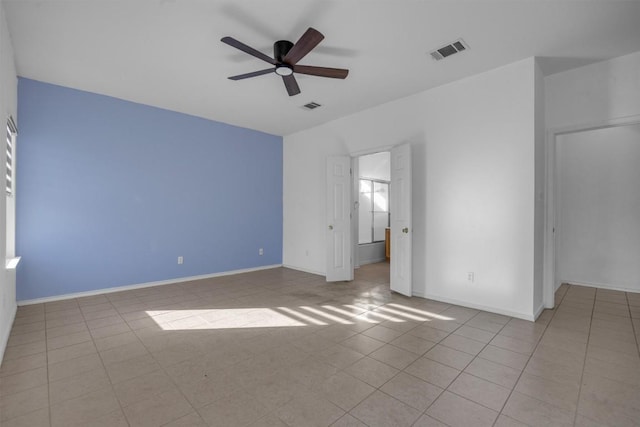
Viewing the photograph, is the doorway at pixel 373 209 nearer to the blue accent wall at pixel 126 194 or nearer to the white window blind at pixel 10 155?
the blue accent wall at pixel 126 194

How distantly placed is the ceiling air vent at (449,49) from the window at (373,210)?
4.14m

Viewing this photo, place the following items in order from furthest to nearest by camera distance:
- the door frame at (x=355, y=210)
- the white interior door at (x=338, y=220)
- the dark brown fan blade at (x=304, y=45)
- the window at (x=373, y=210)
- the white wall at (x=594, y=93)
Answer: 1. the window at (x=373, y=210)
2. the door frame at (x=355, y=210)
3. the white interior door at (x=338, y=220)
4. the white wall at (x=594, y=93)
5. the dark brown fan blade at (x=304, y=45)

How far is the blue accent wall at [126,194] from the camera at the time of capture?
3951 millimetres

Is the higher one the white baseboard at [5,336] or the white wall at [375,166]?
the white wall at [375,166]

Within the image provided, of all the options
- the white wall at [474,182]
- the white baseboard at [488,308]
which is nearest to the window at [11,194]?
the white wall at [474,182]

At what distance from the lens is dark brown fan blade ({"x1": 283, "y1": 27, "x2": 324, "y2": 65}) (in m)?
2.36

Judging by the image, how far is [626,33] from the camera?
286 cm

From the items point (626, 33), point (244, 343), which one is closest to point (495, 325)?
point (244, 343)

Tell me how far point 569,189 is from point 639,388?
12.7 feet

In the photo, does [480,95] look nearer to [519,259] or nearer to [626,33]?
[626,33]

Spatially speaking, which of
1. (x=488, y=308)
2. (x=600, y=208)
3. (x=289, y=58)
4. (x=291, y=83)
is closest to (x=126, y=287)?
(x=291, y=83)

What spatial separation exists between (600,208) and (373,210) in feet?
13.6

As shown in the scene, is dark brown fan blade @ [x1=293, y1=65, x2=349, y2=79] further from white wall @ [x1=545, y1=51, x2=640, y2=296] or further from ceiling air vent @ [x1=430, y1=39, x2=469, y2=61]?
white wall @ [x1=545, y1=51, x2=640, y2=296]

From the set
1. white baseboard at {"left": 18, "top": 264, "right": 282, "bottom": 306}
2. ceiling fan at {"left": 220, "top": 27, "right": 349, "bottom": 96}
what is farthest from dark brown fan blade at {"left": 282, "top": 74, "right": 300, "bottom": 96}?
white baseboard at {"left": 18, "top": 264, "right": 282, "bottom": 306}
